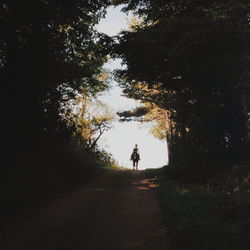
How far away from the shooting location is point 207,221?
626cm

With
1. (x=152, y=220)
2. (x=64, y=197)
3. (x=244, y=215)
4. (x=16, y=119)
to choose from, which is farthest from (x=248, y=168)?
(x=16, y=119)

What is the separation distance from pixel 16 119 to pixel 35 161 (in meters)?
2.66

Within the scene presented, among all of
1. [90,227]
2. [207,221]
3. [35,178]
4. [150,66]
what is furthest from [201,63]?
[90,227]

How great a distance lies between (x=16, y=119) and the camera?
8.92 meters

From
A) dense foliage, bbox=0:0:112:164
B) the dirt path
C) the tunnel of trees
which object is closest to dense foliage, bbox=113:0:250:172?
the tunnel of trees

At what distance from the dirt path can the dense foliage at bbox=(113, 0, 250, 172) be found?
7084 mm

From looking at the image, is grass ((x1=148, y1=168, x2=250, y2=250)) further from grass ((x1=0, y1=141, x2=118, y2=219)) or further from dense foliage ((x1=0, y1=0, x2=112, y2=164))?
dense foliage ((x1=0, y1=0, x2=112, y2=164))

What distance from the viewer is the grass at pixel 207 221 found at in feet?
16.5

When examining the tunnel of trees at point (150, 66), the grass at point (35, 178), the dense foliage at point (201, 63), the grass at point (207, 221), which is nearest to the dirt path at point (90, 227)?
the grass at point (207, 221)

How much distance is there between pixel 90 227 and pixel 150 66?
10233mm

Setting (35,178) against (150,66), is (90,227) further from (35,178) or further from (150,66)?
(150,66)

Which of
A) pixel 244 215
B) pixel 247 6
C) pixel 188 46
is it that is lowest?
pixel 244 215

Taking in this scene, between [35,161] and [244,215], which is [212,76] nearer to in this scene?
[244,215]

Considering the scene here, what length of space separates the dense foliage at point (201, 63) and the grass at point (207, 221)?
6570mm
